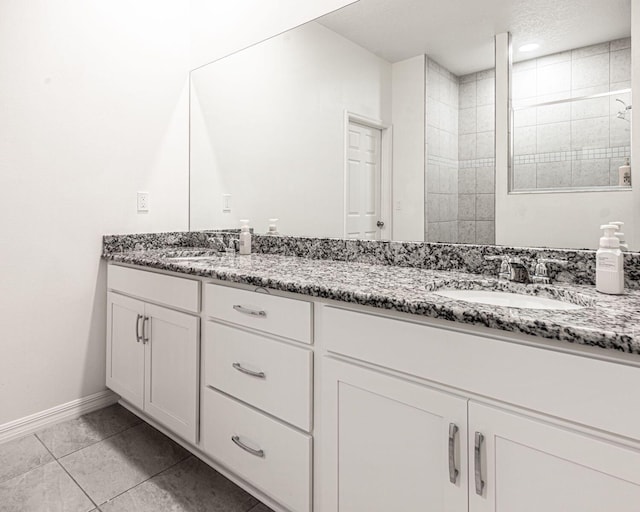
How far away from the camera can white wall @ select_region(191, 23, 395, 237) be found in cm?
187

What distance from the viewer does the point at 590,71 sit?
1251mm

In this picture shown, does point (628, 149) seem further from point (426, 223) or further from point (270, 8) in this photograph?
point (270, 8)

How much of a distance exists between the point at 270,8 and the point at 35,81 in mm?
1172

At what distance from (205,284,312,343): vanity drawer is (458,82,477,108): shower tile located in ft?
2.97

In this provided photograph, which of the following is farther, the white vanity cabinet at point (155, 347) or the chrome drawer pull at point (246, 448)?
the white vanity cabinet at point (155, 347)

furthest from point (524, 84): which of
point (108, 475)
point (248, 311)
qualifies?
point (108, 475)

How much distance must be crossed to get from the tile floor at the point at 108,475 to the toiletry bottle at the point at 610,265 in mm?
1287

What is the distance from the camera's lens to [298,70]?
207 centimetres

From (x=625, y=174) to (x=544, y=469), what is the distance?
2.89 ft

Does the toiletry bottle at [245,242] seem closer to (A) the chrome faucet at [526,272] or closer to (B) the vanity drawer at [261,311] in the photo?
(B) the vanity drawer at [261,311]

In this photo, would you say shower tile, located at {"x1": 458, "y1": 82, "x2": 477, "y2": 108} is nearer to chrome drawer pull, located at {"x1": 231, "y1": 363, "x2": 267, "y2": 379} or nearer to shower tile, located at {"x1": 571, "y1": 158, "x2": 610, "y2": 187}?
shower tile, located at {"x1": 571, "y1": 158, "x2": 610, "y2": 187}

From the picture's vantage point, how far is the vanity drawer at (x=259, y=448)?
4.08 feet

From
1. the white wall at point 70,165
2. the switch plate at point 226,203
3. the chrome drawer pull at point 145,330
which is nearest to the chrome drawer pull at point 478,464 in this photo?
the chrome drawer pull at point 145,330

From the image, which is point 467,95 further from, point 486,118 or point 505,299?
point 505,299
